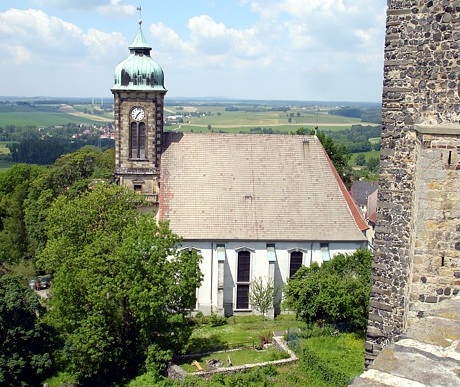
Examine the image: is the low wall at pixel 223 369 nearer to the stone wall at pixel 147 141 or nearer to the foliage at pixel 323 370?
the foliage at pixel 323 370

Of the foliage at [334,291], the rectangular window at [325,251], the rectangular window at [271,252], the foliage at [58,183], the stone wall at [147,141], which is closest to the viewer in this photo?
the foliage at [334,291]

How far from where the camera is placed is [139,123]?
34562 millimetres

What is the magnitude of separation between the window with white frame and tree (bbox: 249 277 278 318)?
0.59 meters

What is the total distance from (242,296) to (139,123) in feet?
40.2

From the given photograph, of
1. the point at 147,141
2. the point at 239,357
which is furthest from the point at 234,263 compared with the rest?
the point at 147,141

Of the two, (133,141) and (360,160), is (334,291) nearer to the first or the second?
(133,141)

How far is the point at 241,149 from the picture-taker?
33.7 m

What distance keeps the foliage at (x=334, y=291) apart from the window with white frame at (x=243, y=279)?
5592 mm

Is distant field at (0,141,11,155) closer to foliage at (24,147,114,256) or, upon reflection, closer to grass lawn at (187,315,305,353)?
foliage at (24,147,114,256)

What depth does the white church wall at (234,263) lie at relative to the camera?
31500 millimetres

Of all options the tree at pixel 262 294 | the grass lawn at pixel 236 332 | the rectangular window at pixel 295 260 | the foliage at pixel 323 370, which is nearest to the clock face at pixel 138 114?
the tree at pixel 262 294

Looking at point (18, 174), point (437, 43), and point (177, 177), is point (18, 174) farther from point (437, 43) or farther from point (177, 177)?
point (437, 43)

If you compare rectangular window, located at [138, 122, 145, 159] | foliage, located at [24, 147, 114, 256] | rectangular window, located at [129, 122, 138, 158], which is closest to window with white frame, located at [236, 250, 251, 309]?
rectangular window, located at [138, 122, 145, 159]

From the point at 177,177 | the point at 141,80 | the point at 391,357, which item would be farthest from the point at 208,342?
the point at 391,357
